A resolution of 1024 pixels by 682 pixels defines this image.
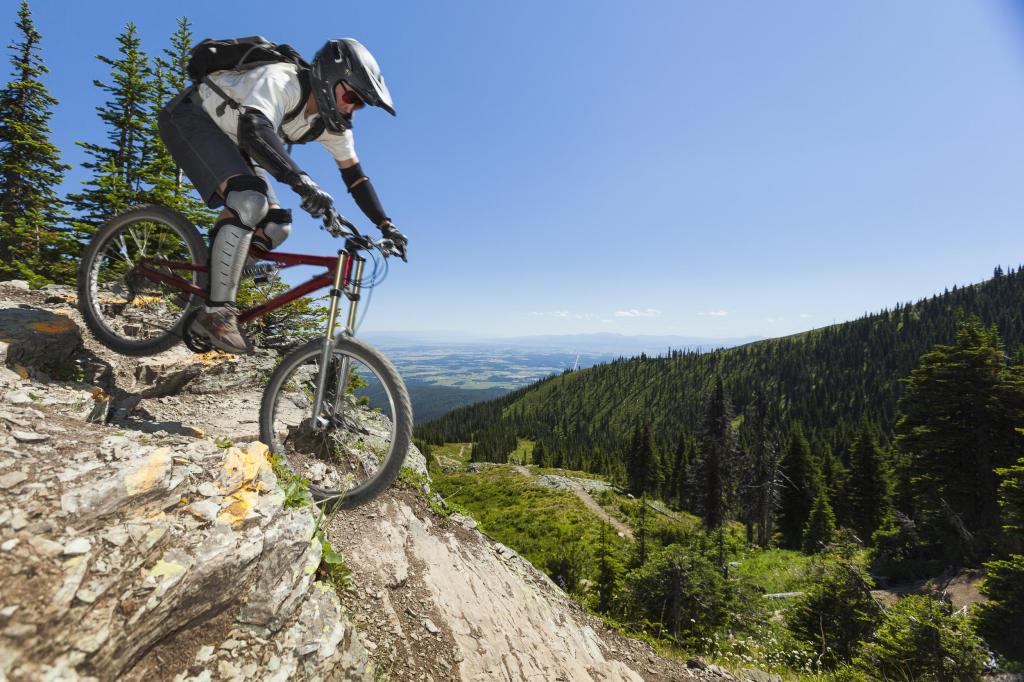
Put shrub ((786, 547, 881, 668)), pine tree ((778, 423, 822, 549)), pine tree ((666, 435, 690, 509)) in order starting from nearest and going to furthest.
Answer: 1. shrub ((786, 547, 881, 668))
2. pine tree ((778, 423, 822, 549))
3. pine tree ((666, 435, 690, 509))

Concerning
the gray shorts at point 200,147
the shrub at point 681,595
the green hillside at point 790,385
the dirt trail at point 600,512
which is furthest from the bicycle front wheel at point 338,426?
the green hillside at point 790,385

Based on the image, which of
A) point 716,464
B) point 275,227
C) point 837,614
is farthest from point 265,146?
point 716,464

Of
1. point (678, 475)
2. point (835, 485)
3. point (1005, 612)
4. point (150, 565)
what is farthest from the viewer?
Answer: point (678, 475)

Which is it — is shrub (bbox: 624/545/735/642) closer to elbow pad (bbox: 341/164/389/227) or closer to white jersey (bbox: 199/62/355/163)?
elbow pad (bbox: 341/164/389/227)

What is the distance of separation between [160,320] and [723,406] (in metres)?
61.7

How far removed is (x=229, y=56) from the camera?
13.4 ft

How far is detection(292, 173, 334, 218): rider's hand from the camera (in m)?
3.78

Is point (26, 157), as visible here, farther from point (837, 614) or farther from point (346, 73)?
point (837, 614)

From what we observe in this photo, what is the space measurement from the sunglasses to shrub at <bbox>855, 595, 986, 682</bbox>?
17.4 m

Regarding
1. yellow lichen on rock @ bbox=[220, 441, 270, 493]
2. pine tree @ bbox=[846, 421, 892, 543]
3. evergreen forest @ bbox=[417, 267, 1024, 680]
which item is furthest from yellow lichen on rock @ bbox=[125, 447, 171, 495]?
pine tree @ bbox=[846, 421, 892, 543]

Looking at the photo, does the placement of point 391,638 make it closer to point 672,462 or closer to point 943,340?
point 672,462

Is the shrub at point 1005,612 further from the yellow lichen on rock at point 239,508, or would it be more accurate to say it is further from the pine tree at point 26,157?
the pine tree at point 26,157

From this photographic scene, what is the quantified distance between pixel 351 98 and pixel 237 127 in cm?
118

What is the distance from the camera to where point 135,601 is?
7.30 feet
